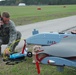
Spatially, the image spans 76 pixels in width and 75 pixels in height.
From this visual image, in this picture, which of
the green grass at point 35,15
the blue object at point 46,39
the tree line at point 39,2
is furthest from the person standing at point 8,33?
the tree line at point 39,2

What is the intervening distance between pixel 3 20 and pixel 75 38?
2361 millimetres

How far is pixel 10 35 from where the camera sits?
7305 millimetres

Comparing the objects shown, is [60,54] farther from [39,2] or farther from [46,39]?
[39,2]

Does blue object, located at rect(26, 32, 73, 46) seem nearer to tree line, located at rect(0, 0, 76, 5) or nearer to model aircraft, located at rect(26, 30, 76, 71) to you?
model aircraft, located at rect(26, 30, 76, 71)

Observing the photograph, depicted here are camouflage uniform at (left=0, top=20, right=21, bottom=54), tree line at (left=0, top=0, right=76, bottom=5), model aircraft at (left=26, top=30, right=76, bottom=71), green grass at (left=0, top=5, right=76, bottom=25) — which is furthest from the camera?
tree line at (left=0, top=0, right=76, bottom=5)

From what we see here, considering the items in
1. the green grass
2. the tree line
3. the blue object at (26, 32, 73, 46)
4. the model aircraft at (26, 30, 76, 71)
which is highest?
the model aircraft at (26, 30, 76, 71)

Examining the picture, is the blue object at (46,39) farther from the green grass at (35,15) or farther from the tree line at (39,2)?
the tree line at (39,2)

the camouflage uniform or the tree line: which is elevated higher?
the camouflage uniform

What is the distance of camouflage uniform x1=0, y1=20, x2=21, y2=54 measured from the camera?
7.20m

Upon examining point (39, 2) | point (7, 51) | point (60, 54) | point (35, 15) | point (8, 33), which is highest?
point (60, 54)

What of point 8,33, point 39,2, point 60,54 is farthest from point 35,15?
point 39,2

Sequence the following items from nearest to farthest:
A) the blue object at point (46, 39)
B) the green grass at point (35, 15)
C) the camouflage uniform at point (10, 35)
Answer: the blue object at point (46, 39), the camouflage uniform at point (10, 35), the green grass at point (35, 15)

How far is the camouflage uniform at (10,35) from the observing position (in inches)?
283

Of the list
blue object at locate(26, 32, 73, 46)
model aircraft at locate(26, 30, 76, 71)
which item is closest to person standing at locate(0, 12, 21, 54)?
blue object at locate(26, 32, 73, 46)
